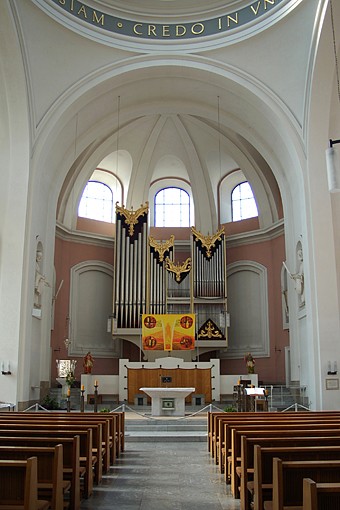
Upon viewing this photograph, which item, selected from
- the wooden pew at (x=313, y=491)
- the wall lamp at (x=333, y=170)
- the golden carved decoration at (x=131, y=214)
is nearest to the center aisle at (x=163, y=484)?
the wooden pew at (x=313, y=491)

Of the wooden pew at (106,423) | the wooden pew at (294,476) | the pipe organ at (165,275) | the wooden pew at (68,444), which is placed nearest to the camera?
the wooden pew at (294,476)

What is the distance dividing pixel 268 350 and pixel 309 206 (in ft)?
22.0

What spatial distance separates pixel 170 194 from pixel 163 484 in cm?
1624

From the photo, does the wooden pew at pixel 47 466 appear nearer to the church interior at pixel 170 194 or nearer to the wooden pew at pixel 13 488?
the wooden pew at pixel 13 488

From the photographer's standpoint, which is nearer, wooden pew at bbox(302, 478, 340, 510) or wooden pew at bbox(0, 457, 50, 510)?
wooden pew at bbox(302, 478, 340, 510)

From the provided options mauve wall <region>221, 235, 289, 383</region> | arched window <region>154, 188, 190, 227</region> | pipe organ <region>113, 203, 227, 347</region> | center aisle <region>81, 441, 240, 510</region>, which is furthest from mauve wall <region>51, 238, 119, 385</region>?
center aisle <region>81, 441, 240, 510</region>

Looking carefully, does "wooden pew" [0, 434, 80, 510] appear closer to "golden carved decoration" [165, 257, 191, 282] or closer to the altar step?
the altar step

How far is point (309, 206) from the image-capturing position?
42.4 feet

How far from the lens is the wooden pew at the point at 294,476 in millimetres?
3445

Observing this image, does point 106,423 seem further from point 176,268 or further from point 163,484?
point 176,268

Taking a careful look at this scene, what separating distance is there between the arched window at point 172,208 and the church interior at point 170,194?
0.18 feet

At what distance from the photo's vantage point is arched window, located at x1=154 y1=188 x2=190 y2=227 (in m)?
21.0

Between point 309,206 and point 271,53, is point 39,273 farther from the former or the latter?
point 271,53

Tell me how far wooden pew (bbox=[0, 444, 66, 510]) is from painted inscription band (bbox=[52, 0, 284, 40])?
11.6m
